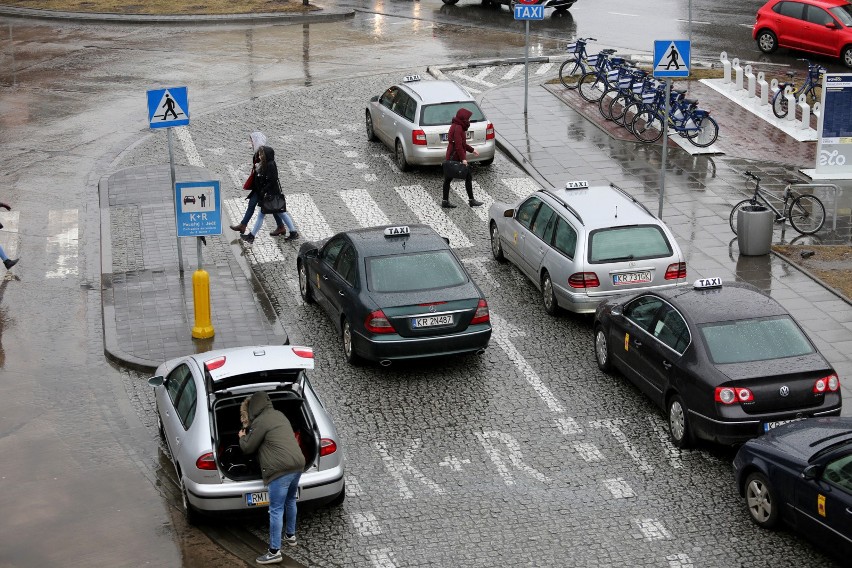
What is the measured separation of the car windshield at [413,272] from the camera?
15.1 m

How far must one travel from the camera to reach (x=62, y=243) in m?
19.8

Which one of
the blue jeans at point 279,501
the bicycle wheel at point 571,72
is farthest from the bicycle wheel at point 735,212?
the blue jeans at point 279,501

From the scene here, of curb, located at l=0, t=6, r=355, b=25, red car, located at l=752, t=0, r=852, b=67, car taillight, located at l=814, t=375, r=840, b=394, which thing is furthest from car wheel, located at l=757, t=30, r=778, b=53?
car taillight, located at l=814, t=375, r=840, b=394

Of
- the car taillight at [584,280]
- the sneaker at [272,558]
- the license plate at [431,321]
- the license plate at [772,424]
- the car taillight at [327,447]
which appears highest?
the car taillight at [584,280]

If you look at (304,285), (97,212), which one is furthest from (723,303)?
(97,212)

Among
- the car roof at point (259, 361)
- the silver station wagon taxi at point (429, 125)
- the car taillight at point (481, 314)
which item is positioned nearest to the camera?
the car roof at point (259, 361)

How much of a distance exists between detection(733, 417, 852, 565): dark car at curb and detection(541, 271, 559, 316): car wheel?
518cm

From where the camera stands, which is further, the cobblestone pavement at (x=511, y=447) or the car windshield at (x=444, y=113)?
the car windshield at (x=444, y=113)

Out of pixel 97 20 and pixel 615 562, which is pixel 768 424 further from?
pixel 97 20

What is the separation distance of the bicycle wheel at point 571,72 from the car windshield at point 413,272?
1461cm

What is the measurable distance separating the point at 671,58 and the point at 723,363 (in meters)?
7.88

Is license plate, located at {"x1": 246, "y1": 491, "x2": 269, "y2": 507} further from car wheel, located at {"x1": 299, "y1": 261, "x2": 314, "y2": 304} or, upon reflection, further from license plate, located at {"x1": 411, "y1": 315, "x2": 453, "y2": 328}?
car wheel, located at {"x1": 299, "y1": 261, "x2": 314, "y2": 304}

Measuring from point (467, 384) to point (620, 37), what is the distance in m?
22.4

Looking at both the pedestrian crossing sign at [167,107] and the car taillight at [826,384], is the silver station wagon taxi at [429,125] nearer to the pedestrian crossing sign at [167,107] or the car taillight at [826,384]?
the pedestrian crossing sign at [167,107]
